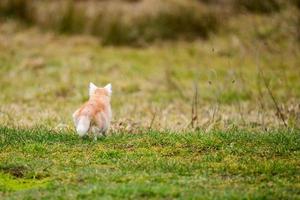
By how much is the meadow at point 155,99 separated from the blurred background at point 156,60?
5 cm

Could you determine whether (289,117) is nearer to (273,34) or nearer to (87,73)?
(87,73)

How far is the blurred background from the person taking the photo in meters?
15.4

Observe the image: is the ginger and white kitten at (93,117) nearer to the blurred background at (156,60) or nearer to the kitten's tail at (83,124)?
the kitten's tail at (83,124)

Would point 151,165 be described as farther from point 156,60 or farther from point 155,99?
point 156,60

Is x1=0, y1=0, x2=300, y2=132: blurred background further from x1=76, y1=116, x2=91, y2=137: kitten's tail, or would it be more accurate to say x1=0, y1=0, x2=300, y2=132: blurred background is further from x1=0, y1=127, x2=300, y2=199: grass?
x1=76, y1=116, x2=91, y2=137: kitten's tail

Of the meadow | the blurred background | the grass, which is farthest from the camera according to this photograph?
the blurred background

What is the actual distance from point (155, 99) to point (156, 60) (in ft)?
16.2

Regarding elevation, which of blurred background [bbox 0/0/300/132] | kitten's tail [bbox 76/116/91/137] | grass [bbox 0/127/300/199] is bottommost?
blurred background [bbox 0/0/300/132]

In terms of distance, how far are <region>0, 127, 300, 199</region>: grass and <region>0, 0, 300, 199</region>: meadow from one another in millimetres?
16

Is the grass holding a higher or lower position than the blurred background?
higher

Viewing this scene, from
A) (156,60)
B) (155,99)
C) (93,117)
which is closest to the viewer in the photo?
(93,117)

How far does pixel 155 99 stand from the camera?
17.9 m

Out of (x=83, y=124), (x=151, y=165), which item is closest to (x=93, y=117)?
(x=83, y=124)

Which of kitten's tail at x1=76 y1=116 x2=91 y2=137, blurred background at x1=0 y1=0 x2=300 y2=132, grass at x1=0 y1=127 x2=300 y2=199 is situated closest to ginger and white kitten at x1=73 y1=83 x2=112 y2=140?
kitten's tail at x1=76 y1=116 x2=91 y2=137
